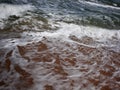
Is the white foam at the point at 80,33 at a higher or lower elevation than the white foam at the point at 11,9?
lower

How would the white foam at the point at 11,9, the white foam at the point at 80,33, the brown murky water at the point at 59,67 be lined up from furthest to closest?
the white foam at the point at 11,9 → the white foam at the point at 80,33 → the brown murky water at the point at 59,67

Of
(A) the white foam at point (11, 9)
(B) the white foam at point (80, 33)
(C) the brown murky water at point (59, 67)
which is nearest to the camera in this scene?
(C) the brown murky water at point (59, 67)

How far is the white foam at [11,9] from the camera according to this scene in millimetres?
4384

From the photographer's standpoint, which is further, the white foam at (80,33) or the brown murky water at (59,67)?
the white foam at (80,33)

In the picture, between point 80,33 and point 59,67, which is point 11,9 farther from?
point 59,67

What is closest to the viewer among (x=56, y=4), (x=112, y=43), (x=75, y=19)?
(x=112, y=43)

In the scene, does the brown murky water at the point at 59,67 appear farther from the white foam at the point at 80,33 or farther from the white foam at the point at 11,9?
the white foam at the point at 11,9

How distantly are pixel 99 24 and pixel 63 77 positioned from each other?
8.84ft

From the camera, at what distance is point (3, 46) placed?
3055 mm

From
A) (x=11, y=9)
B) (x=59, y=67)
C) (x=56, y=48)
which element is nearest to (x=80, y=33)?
(x=56, y=48)

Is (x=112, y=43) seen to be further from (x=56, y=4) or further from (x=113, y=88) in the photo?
(x=56, y=4)

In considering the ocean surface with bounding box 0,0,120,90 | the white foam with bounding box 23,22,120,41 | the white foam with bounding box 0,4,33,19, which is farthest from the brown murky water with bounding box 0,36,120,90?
the white foam with bounding box 0,4,33,19

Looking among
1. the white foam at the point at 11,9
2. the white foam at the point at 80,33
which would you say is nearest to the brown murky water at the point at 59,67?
the white foam at the point at 80,33

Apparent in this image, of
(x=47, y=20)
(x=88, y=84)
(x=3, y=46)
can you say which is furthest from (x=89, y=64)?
(x=47, y=20)
